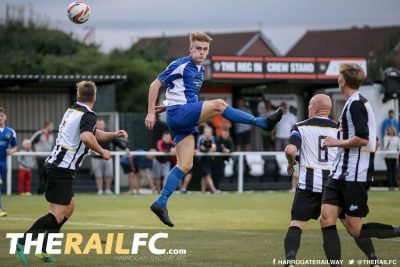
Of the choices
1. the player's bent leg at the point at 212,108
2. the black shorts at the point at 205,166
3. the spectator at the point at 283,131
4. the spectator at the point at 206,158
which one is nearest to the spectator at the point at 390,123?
the spectator at the point at 283,131

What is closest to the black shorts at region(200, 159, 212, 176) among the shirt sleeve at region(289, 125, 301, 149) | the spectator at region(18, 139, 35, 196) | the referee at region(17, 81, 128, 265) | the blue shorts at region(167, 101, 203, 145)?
the spectator at region(18, 139, 35, 196)

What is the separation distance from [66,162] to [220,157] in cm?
1633

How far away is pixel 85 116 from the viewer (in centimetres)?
1176

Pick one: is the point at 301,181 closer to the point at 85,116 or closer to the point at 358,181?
the point at 358,181

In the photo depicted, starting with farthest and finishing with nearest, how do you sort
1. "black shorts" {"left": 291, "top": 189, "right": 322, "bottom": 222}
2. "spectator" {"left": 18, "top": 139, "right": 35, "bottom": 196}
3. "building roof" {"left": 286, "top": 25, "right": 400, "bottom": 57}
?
"building roof" {"left": 286, "top": 25, "right": 400, "bottom": 57}, "spectator" {"left": 18, "top": 139, "right": 35, "bottom": 196}, "black shorts" {"left": 291, "top": 189, "right": 322, "bottom": 222}

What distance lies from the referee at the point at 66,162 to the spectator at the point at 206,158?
51.6 feet

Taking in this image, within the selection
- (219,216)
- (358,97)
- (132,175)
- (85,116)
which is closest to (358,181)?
(358,97)

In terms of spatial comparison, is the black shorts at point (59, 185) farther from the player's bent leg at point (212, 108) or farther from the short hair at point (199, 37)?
the short hair at point (199, 37)

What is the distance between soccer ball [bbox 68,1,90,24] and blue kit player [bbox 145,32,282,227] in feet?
7.90

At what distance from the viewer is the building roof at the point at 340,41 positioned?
83125mm

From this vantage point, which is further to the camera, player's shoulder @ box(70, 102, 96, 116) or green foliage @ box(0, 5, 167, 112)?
green foliage @ box(0, 5, 167, 112)

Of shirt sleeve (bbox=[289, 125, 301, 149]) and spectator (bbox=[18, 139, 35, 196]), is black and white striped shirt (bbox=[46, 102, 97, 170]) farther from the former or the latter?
spectator (bbox=[18, 139, 35, 196])

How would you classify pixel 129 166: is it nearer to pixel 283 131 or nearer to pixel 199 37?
pixel 283 131

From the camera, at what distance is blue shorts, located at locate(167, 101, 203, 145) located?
484 inches
